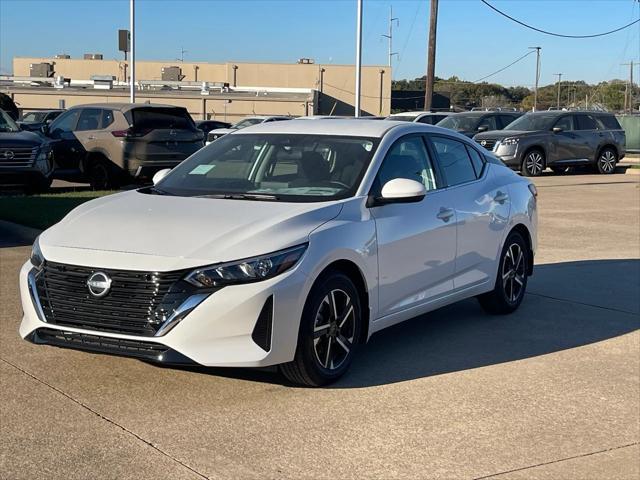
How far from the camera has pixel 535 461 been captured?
15.0ft

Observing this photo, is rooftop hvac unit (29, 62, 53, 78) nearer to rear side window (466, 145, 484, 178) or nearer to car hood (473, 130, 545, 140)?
car hood (473, 130, 545, 140)

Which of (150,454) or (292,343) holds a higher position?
(292,343)

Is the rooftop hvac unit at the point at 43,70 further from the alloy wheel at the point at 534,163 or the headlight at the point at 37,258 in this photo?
the headlight at the point at 37,258

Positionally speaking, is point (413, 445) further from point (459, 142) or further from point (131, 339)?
point (459, 142)

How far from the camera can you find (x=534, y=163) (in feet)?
79.8

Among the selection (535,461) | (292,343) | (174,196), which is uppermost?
(174,196)

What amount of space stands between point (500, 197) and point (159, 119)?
1085 cm

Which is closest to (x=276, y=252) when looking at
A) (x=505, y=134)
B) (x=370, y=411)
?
(x=370, y=411)

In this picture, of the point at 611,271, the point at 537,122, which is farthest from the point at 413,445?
the point at 537,122

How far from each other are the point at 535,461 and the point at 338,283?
1.61 m

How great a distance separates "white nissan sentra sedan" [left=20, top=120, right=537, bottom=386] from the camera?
497cm

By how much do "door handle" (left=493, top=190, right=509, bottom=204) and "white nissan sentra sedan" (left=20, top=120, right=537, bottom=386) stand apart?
0.11m

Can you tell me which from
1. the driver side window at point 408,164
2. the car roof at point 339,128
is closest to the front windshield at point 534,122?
the car roof at point 339,128

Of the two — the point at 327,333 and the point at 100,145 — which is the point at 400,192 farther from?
the point at 100,145
